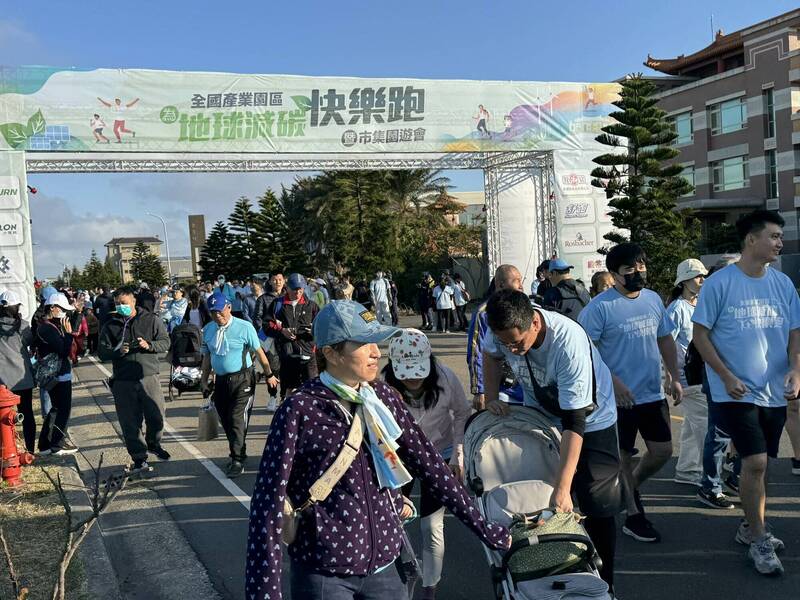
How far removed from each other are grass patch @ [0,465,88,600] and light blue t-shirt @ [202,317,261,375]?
6.32ft

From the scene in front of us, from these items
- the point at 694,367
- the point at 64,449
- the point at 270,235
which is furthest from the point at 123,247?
the point at 694,367

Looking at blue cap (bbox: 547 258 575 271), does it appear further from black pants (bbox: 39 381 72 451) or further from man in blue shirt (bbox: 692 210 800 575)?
black pants (bbox: 39 381 72 451)

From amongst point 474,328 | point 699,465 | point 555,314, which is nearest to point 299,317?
point 474,328

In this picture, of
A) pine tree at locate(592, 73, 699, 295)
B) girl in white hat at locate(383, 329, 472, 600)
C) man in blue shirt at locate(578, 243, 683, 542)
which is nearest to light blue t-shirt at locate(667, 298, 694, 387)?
man in blue shirt at locate(578, 243, 683, 542)

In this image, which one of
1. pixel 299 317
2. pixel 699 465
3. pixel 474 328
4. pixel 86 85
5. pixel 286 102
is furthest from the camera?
pixel 286 102

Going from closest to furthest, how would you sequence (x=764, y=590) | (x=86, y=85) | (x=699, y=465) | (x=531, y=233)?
(x=764, y=590) → (x=699, y=465) → (x=86, y=85) → (x=531, y=233)

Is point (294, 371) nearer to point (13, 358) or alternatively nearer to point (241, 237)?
point (13, 358)

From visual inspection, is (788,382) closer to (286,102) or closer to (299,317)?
(299,317)

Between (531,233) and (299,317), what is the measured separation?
13919mm

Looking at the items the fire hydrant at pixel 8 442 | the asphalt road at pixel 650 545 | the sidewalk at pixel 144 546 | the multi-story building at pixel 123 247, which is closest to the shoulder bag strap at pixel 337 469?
the asphalt road at pixel 650 545

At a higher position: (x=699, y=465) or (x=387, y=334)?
(x=387, y=334)

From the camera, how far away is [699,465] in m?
6.47

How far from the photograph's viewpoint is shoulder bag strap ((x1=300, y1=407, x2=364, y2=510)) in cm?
256

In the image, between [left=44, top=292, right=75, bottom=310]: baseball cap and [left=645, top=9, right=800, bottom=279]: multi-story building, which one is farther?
[left=645, top=9, right=800, bottom=279]: multi-story building
